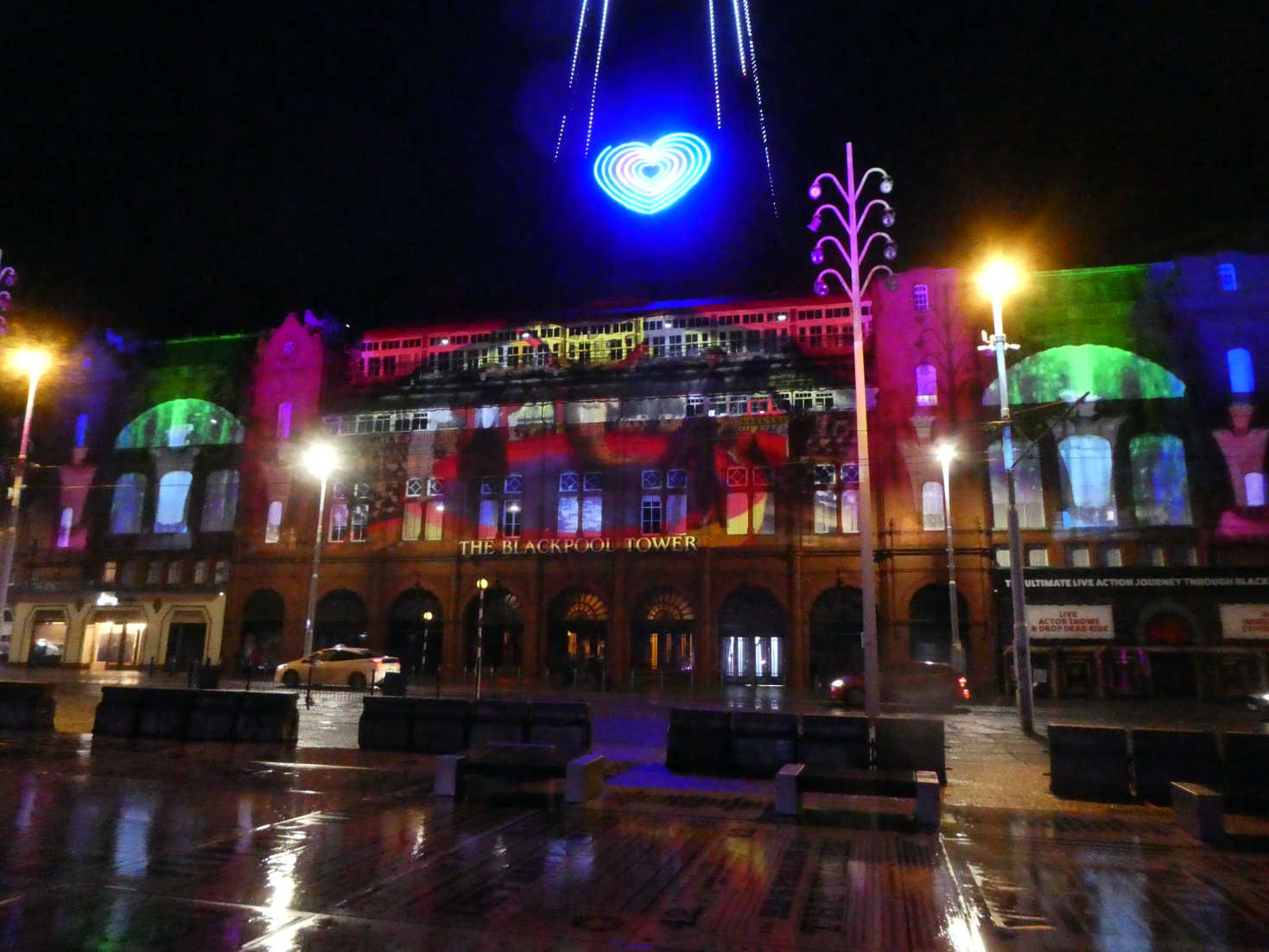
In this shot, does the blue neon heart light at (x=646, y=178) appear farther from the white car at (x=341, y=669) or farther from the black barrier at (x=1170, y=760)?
the white car at (x=341, y=669)

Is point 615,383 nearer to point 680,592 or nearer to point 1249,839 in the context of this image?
point 680,592

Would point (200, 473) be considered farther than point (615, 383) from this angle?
Yes

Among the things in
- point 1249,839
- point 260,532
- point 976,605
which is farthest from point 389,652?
point 1249,839

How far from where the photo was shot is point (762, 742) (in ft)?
43.0

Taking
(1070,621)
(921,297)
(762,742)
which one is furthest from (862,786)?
(921,297)

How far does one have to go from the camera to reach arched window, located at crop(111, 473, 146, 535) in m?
51.1

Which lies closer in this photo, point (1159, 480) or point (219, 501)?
point (1159, 480)

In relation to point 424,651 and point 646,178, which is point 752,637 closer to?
point 424,651

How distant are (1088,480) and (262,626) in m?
44.0

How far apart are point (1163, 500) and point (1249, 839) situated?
33.8 m

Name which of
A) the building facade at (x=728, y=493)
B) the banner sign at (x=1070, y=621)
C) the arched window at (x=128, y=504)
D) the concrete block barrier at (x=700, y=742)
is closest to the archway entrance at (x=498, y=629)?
the building facade at (x=728, y=493)

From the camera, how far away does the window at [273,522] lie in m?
48.3

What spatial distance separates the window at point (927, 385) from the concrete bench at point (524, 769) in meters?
33.5

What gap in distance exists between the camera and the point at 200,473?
50250 millimetres
